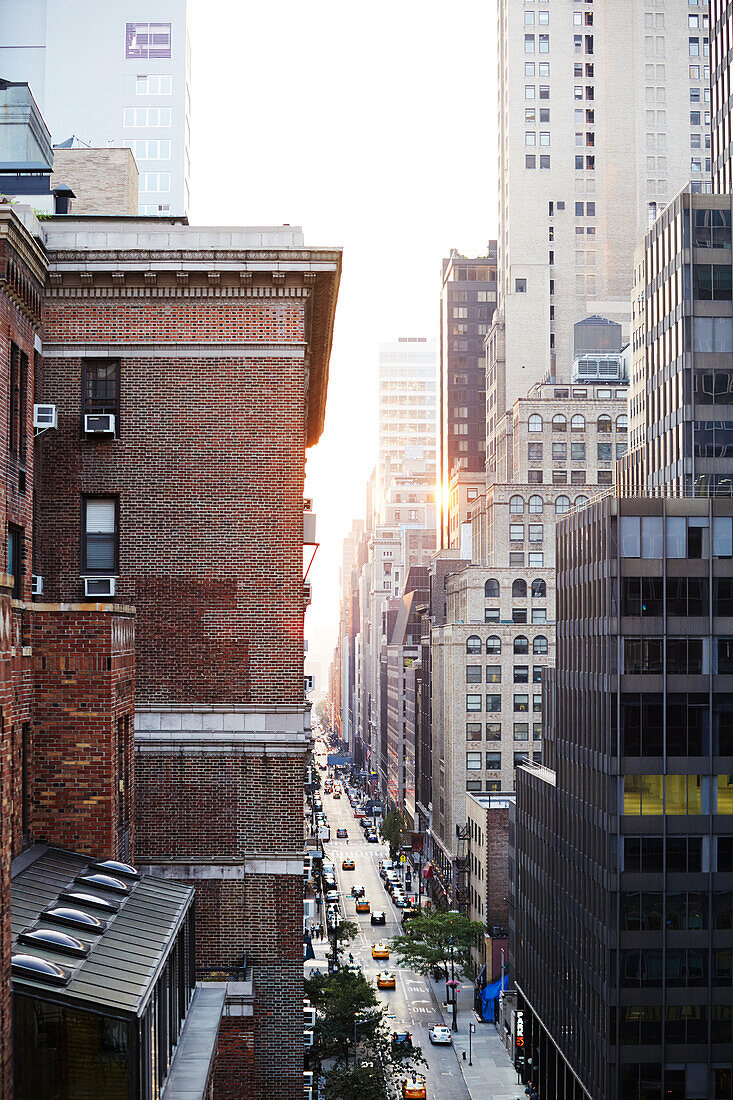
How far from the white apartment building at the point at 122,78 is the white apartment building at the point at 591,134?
56.1m

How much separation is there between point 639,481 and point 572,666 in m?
28.0

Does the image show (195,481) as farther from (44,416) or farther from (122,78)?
(122,78)

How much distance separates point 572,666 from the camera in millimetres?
54562

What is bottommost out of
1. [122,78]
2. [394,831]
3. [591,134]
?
[394,831]

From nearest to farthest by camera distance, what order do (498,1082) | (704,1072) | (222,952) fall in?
(222,952) → (704,1072) → (498,1082)

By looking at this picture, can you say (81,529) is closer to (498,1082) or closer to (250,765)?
(250,765)

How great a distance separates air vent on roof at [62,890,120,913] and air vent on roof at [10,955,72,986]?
2947 millimetres

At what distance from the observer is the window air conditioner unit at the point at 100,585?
2367 centimetres

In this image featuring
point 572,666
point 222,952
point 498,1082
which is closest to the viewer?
point 222,952

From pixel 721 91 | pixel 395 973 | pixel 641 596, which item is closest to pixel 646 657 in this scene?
pixel 641 596

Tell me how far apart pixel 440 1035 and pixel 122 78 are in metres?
71.0

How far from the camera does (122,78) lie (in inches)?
3551

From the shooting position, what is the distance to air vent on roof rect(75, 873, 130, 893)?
1853 centimetres

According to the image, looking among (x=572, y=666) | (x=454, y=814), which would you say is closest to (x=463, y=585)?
(x=454, y=814)
